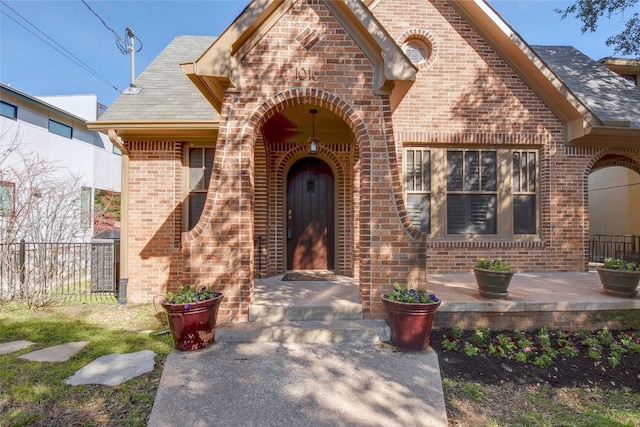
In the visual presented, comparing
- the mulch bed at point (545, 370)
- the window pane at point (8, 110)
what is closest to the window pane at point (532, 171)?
the mulch bed at point (545, 370)

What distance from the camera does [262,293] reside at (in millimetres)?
4770

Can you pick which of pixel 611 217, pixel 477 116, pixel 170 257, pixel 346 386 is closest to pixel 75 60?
pixel 170 257

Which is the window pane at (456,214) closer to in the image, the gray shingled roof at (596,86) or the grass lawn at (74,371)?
the gray shingled roof at (596,86)

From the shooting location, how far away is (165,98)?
20.4 ft

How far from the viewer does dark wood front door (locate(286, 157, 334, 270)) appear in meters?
6.66

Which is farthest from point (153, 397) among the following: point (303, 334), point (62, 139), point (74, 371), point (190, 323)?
point (62, 139)

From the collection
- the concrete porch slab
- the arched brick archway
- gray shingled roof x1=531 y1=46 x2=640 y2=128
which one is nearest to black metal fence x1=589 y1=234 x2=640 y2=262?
gray shingled roof x1=531 y1=46 x2=640 y2=128

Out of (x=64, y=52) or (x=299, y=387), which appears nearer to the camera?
(x=299, y=387)

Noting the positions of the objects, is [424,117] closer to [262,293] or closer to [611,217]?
[262,293]

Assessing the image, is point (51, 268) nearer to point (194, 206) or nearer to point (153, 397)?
point (194, 206)

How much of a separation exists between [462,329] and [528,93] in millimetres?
5374

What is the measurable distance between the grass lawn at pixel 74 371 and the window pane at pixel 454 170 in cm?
583

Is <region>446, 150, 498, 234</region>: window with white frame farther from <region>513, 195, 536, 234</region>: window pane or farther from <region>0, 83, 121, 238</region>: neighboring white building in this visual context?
<region>0, 83, 121, 238</region>: neighboring white building

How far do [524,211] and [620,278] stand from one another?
7.94ft
